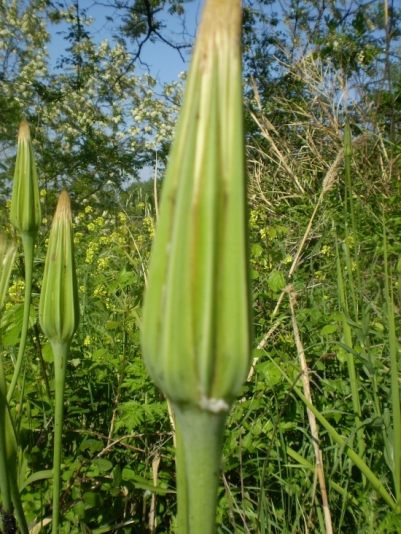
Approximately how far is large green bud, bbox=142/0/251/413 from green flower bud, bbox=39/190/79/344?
1.48ft

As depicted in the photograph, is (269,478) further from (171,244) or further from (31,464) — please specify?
(171,244)

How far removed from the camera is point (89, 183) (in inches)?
296

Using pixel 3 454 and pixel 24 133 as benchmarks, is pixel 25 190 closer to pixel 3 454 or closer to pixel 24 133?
pixel 24 133

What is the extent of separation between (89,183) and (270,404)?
21.5ft

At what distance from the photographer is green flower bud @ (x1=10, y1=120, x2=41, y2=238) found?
0.94 meters

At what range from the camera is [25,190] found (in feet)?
3.14

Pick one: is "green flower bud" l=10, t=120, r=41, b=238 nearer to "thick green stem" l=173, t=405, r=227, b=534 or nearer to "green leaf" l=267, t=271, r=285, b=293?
"thick green stem" l=173, t=405, r=227, b=534

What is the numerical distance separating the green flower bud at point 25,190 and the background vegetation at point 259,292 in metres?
0.25

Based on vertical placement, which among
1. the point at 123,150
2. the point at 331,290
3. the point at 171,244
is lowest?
the point at 171,244

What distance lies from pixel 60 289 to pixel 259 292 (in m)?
1.17

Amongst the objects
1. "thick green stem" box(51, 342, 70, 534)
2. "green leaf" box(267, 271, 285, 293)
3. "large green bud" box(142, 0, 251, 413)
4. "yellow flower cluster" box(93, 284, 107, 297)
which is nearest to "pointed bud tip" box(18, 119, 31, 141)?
"thick green stem" box(51, 342, 70, 534)

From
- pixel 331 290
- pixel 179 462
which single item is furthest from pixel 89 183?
pixel 179 462

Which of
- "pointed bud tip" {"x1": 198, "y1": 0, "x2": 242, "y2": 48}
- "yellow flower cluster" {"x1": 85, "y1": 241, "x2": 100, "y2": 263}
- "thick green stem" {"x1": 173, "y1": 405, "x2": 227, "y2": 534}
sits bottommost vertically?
"thick green stem" {"x1": 173, "y1": 405, "x2": 227, "y2": 534}

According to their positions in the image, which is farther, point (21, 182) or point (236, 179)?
point (21, 182)
